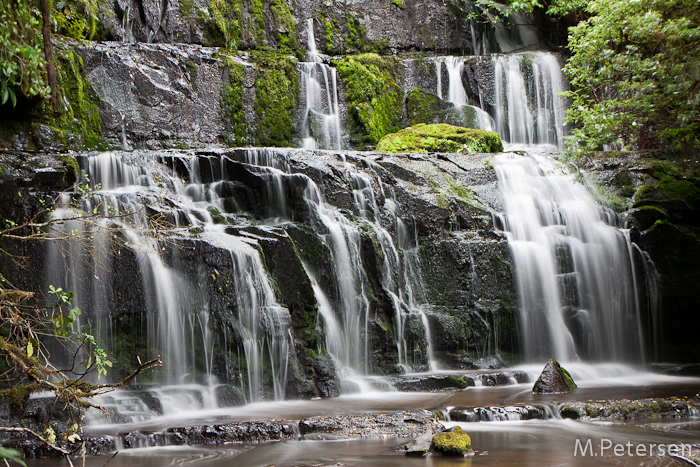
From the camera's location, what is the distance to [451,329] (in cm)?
1055

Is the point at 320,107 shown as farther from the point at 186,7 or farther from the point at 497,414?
the point at 497,414

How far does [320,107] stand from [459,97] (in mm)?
4508

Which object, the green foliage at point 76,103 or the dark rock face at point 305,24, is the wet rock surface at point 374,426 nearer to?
the green foliage at point 76,103

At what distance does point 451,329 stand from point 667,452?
5352 millimetres

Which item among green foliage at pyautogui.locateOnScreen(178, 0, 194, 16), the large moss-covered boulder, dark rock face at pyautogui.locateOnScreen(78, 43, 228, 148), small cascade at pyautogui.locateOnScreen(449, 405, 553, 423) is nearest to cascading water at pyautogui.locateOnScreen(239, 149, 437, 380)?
small cascade at pyautogui.locateOnScreen(449, 405, 553, 423)

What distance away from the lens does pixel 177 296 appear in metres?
8.61

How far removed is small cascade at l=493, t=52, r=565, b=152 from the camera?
17.8 metres

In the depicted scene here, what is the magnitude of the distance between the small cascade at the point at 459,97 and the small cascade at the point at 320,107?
3476 millimetres

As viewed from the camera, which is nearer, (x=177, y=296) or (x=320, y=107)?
(x=177, y=296)

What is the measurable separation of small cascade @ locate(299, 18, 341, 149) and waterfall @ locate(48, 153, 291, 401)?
24.6 feet

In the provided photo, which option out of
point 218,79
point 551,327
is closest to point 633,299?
point 551,327

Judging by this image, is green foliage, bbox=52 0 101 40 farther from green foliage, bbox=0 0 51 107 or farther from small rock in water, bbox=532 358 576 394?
small rock in water, bbox=532 358 576 394

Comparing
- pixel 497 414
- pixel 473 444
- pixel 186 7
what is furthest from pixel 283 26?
pixel 473 444

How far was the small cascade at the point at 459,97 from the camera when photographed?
17.5 m
